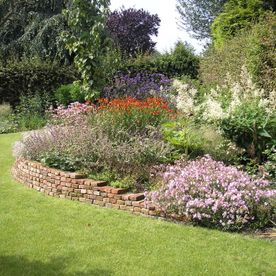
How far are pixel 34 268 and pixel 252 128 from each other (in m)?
3.91

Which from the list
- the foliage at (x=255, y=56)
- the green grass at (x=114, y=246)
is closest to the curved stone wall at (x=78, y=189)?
the green grass at (x=114, y=246)

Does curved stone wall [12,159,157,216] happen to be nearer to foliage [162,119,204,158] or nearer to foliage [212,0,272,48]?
foliage [162,119,204,158]

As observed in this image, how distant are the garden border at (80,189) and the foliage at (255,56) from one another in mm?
4760

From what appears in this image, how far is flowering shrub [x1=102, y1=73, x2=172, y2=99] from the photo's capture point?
12820 millimetres

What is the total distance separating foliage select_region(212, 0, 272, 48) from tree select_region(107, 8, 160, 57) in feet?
44.6

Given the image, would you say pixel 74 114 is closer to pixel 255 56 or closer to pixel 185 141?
pixel 185 141

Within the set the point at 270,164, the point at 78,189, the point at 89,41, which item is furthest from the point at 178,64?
the point at 78,189

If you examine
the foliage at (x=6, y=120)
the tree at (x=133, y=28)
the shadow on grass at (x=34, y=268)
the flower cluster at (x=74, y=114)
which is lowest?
the foliage at (x=6, y=120)

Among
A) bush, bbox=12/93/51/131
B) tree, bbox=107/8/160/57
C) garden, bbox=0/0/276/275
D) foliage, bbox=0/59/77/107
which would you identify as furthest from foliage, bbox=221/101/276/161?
tree, bbox=107/8/160/57

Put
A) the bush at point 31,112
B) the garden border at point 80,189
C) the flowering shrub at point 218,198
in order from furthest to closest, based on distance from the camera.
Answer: the bush at point 31,112, the garden border at point 80,189, the flowering shrub at point 218,198

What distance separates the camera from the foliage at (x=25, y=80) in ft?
49.7

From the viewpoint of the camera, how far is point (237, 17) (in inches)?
535

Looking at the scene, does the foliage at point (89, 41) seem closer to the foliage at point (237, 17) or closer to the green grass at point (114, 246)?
the foliage at point (237, 17)

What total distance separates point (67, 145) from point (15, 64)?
30.4 feet
